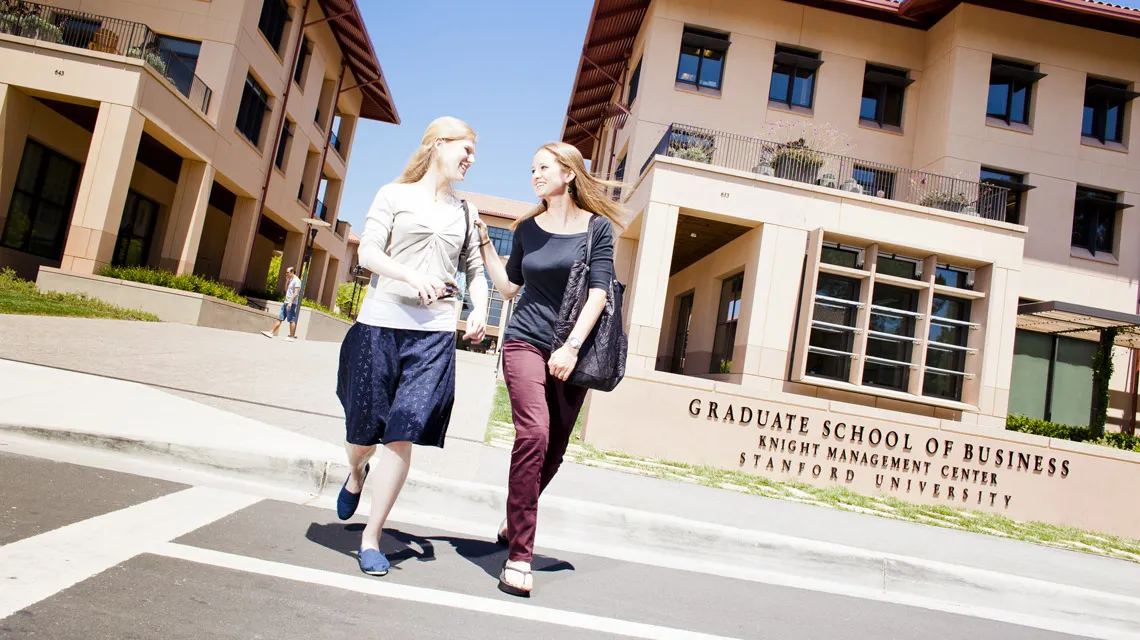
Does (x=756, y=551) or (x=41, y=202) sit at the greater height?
(x=41, y=202)

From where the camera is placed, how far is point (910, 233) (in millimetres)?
15508

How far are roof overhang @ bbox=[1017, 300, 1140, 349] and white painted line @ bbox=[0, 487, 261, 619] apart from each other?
17.9m

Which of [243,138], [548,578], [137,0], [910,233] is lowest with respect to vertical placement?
[548,578]

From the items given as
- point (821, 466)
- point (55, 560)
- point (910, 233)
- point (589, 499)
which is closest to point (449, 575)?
point (55, 560)

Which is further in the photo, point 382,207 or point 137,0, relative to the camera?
point 137,0

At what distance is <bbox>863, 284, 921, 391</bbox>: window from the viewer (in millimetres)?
15711

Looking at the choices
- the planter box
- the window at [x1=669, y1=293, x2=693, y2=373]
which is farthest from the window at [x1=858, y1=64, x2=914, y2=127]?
the planter box

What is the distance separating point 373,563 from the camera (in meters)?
3.21

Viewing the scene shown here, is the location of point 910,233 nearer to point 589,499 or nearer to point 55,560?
point 589,499

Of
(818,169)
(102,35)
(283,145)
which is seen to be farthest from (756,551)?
(283,145)

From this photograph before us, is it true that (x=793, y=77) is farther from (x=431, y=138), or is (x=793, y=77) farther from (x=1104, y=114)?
(x=431, y=138)

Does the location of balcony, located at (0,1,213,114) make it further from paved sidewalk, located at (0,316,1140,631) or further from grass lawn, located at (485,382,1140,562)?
→ grass lawn, located at (485,382,1140,562)

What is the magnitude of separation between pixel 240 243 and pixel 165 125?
693cm

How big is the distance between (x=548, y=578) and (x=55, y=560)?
208 cm
